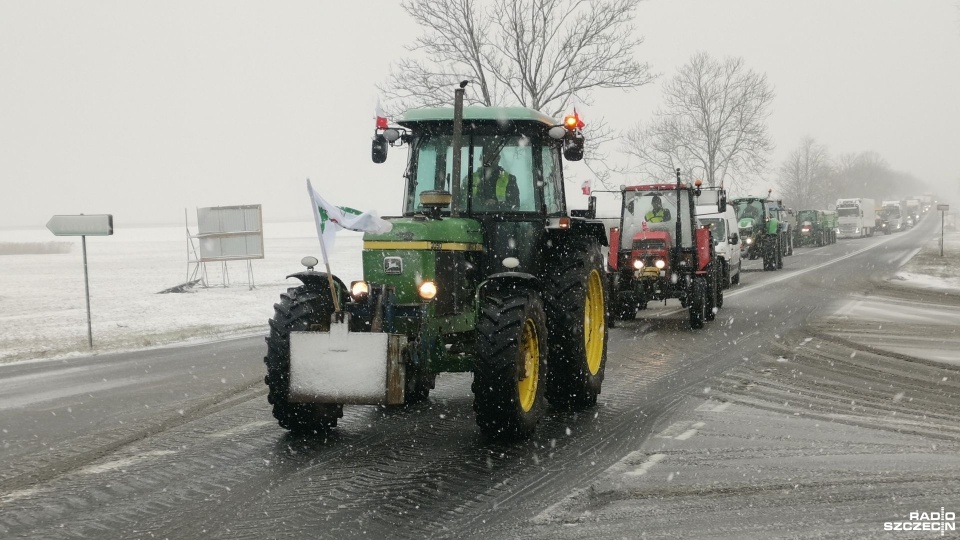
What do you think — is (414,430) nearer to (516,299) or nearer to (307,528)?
(516,299)

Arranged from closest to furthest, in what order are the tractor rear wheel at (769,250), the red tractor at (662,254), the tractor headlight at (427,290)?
1. the tractor headlight at (427,290)
2. the red tractor at (662,254)
3. the tractor rear wheel at (769,250)

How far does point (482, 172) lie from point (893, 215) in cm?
8515

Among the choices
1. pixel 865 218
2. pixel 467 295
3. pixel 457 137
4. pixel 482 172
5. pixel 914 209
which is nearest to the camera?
pixel 457 137

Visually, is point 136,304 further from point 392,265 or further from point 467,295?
point 392,265

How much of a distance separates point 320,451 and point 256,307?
15.5 meters

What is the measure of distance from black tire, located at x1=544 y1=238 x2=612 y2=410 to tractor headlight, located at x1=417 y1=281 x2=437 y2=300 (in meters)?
1.59

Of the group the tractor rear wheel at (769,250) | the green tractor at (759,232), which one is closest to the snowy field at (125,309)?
the green tractor at (759,232)

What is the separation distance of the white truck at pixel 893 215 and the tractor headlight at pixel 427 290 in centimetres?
8000

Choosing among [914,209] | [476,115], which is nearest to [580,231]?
[476,115]

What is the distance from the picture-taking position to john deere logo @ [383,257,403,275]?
288 inches

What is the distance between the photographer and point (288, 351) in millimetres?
7113

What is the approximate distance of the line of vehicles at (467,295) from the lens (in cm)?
688

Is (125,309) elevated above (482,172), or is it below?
below

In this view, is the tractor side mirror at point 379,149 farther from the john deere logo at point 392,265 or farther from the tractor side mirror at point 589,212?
the tractor side mirror at point 589,212
